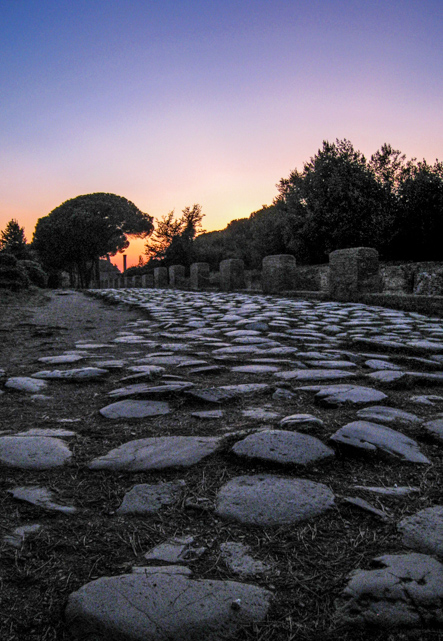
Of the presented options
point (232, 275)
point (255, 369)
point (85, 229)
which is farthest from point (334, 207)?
point (85, 229)

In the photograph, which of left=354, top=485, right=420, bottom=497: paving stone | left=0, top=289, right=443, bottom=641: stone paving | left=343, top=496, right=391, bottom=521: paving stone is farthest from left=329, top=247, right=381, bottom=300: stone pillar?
left=343, top=496, right=391, bottom=521: paving stone

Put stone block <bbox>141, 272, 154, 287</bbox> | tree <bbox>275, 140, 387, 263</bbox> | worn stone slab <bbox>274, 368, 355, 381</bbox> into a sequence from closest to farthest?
1. worn stone slab <bbox>274, 368, 355, 381</bbox>
2. tree <bbox>275, 140, 387, 263</bbox>
3. stone block <bbox>141, 272, 154, 287</bbox>

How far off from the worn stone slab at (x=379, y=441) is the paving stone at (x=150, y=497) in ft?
2.00

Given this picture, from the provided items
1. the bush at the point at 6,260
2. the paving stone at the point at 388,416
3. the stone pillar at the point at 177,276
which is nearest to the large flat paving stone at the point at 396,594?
the paving stone at the point at 388,416

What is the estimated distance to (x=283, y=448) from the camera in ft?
4.86

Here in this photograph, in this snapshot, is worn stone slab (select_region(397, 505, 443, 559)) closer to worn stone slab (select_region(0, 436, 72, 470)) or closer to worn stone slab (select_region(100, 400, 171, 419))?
worn stone slab (select_region(0, 436, 72, 470))

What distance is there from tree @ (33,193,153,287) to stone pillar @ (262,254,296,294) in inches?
1070

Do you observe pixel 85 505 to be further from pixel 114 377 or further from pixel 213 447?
pixel 114 377

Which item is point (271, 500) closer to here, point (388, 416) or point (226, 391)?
point (388, 416)

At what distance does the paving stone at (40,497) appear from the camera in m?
1.18

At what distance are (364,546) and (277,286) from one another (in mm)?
10010

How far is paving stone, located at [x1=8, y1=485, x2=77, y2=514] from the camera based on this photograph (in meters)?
1.18

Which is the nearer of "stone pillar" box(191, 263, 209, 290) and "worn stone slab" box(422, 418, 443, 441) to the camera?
"worn stone slab" box(422, 418, 443, 441)

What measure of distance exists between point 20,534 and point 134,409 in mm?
984
